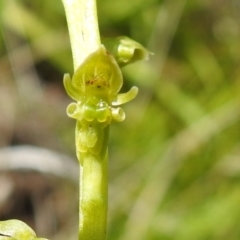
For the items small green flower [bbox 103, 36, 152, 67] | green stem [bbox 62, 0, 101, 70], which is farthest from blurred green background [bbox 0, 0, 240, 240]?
green stem [bbox 62, 0, 101, 70]

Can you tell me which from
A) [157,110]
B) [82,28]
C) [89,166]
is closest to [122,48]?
[82,28]

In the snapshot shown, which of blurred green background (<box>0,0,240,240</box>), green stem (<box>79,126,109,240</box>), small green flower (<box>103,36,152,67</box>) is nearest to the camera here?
green stem (<box>79,126,109,240</box>)

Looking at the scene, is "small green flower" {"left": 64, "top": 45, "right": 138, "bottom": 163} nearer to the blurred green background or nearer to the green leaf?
the green leaf

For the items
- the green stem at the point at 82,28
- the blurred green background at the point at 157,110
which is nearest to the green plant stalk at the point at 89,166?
the green stem at the point at 82,28

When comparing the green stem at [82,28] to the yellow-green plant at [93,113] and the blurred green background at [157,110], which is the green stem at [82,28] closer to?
the yellow-green plant at [93,113]

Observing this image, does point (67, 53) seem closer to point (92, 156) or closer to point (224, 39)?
point (224, 39)
